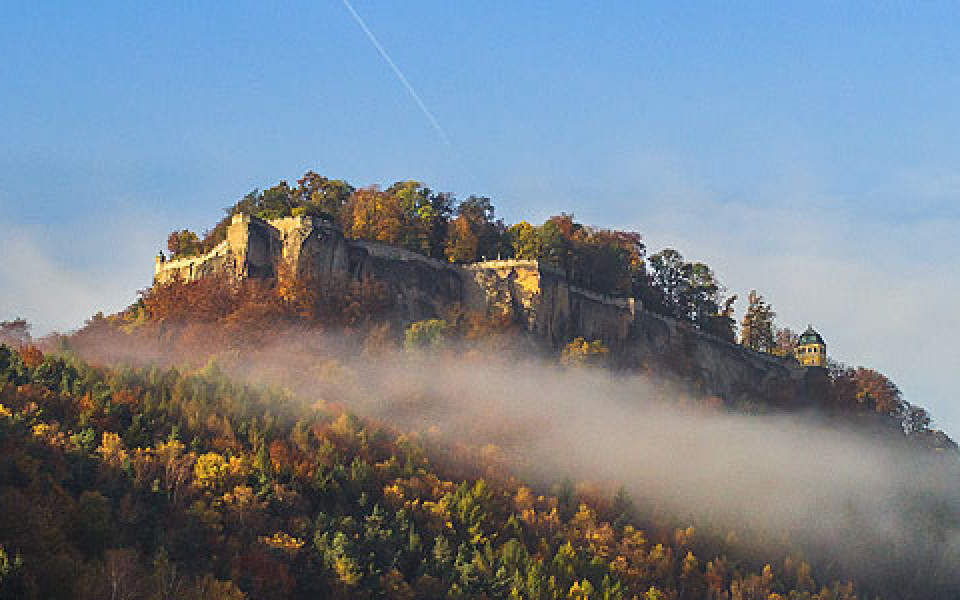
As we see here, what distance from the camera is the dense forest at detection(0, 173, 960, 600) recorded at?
194 ft

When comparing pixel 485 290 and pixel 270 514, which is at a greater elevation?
pixel 485 290

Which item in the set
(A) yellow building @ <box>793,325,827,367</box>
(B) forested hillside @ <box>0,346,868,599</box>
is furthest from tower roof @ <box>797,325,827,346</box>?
(B) forested hillside @ <box>0,346,868,599</box>

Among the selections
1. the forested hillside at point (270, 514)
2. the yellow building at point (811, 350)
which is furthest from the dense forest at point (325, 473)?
the yellow building at point (811, 350)

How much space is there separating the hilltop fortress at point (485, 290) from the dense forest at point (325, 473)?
62.4 inches

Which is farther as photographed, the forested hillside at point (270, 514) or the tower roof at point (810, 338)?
the tower roof at point (810, 338)

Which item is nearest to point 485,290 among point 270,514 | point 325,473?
point 325,473

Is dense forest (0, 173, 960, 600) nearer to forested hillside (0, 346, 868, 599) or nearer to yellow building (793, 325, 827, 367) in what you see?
forested hillside (0, 346, 868, 599)

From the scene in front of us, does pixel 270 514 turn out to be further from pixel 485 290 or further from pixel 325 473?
pixel 485 290

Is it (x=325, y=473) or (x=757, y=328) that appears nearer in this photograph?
(x=325, y=473)

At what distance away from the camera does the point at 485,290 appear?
96500mm

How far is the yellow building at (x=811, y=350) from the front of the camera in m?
132

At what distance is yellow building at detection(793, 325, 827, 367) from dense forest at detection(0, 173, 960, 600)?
78.6 ft

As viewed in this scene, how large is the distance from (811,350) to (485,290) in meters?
48.2

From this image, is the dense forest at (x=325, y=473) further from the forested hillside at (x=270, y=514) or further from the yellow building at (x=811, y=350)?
the yellow building at (x=811, y=350)
